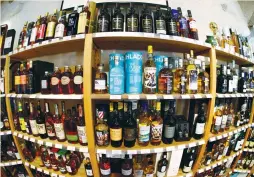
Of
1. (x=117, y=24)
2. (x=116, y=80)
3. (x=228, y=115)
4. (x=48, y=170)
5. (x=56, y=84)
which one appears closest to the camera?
(x=116, y=80)

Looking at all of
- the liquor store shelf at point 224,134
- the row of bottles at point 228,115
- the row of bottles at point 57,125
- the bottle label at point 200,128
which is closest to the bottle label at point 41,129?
the row of bottles at point 57,125

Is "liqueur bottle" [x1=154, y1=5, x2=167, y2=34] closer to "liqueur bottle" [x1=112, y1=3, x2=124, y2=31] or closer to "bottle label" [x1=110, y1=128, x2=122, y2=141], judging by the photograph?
"liqueur bottle" [x1=112, y1=3, x2=124, y2=31]

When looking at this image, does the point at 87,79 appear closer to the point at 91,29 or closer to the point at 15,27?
the point at 91,29

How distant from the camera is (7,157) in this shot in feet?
5.71

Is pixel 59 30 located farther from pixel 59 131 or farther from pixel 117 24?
pixel 59 131

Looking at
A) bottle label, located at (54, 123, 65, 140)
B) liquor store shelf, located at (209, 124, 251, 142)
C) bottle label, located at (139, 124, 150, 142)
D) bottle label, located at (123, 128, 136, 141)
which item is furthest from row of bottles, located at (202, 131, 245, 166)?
bottle label, located at (54, 123, 65, 140)

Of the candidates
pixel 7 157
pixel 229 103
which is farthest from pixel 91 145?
pixel 229 103

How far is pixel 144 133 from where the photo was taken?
3.86 feet

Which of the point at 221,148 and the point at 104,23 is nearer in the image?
the point at 104,23

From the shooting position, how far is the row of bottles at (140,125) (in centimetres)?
117

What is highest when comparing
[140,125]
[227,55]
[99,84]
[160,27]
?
[160,27]

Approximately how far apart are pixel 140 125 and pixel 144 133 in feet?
0.24

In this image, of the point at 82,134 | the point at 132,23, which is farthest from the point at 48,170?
the point at 132,23

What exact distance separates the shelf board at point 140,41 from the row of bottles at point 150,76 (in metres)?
0.12
